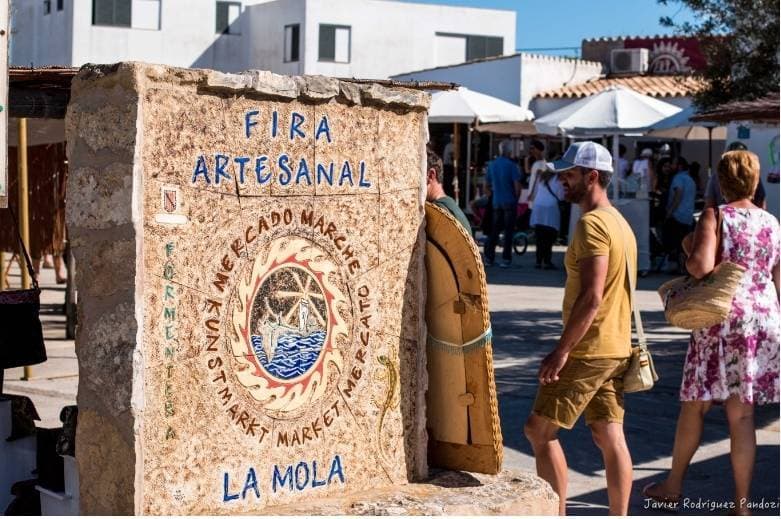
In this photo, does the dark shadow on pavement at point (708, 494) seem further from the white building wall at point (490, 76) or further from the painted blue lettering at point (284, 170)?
the white building wall at point (490, 76)

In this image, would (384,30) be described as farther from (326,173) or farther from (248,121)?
(248,121)

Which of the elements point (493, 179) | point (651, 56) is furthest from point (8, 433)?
point (651, 56)

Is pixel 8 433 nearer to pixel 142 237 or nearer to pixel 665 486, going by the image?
pixel 142 237

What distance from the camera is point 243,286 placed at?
439 centimetres

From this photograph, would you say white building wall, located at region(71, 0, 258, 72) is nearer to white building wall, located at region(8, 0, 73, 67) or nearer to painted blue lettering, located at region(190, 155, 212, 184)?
white building wall, located at region(8, 0, 73, 67)

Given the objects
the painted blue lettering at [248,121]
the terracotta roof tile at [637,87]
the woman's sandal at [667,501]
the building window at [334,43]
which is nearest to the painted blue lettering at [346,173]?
the painted blue lettering at [248,121]

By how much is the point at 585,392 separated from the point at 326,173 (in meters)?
1.62

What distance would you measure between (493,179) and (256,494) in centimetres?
1481

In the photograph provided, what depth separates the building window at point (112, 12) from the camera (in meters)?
41.0

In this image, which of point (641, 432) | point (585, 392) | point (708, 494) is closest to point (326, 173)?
point (585, 392)

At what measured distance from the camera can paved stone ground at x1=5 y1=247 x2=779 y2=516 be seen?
268 inches

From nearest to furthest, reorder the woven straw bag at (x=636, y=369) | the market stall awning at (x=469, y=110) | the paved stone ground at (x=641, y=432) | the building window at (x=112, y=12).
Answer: the woven straw bag at (x=636, y=369) → the paved stone ground at (x=641, y=432) → the market stall awning at (x=469, y=110) → the building window at (x=112, y=12)

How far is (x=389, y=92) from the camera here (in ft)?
15.9

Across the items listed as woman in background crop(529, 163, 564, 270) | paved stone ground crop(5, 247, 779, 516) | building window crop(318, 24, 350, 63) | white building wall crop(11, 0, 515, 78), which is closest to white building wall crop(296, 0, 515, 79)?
white building wall crop(11, 0, 515, 78)
